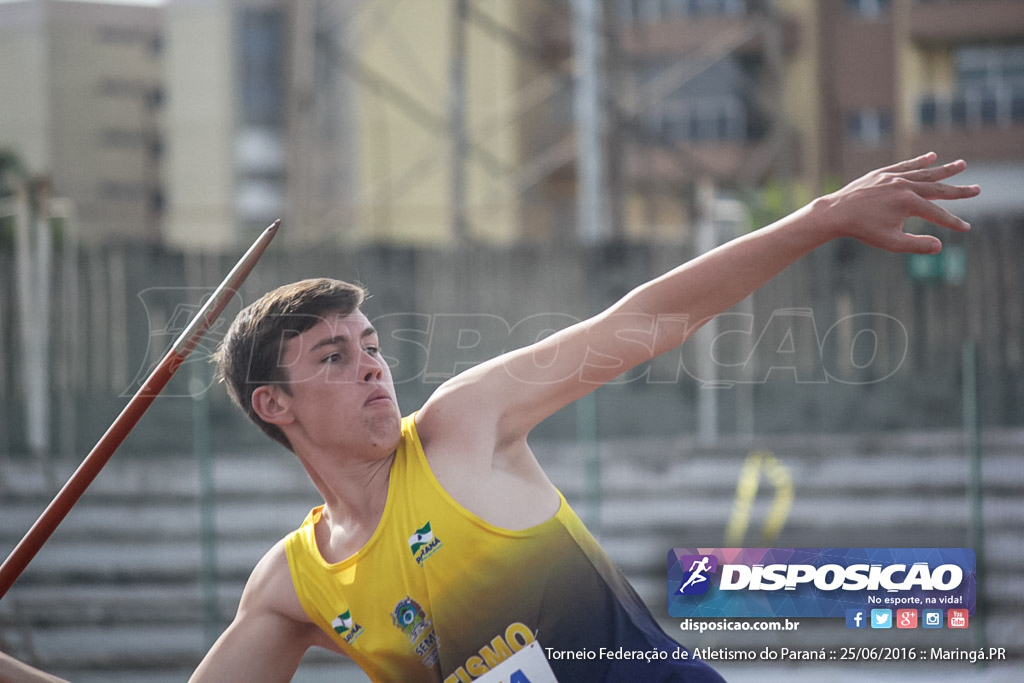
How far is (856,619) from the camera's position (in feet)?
8.70

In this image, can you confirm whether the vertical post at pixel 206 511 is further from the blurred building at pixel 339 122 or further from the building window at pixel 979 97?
the building window at pixel 979 97

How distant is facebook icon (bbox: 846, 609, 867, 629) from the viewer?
264 cm

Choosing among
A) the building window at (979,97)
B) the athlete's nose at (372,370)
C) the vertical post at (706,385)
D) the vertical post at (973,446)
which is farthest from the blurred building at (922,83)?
the athlete's nose at (372,370)

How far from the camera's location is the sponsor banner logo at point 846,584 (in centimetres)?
263

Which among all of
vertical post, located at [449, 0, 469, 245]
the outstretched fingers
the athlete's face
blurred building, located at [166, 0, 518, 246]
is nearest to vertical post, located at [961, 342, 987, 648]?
the outstretched fingers

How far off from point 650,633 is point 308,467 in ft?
2.61

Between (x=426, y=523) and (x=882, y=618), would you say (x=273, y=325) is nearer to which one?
(x=426, y=523)

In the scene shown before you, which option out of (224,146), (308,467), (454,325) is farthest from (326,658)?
(224,146)

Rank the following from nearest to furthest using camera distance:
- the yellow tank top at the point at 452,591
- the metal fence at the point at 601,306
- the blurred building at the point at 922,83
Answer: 1. the yellow tank top at the point at 452,591
2. the metal fence at the point at 601,306
3. the blurred building at the point at 922,83

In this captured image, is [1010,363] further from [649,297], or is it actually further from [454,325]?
[649,297]

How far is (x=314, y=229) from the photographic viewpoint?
13938 mm

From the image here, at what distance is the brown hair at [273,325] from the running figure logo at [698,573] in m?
1.00

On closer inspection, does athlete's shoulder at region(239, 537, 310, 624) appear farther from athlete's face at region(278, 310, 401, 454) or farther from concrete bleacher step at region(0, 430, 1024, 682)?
concrete bleacher step at region(0, 430, 1024, 682)

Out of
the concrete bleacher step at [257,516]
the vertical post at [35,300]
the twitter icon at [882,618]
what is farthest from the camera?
Result: the vertical post at [35,300]
